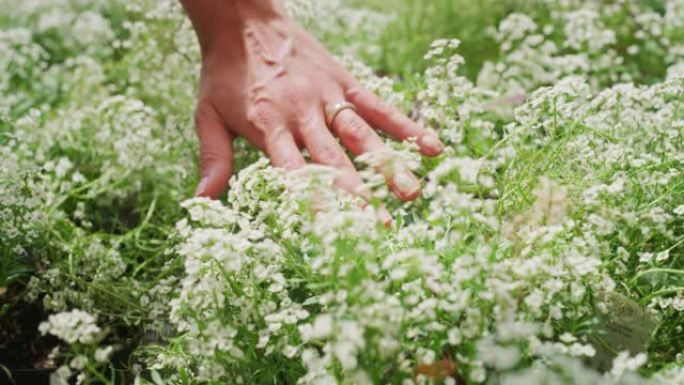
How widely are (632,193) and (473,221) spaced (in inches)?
21.2

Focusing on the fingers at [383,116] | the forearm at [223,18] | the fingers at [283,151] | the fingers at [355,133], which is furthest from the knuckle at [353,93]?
the forearm at [223,18]

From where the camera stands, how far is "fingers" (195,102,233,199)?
8.86ft

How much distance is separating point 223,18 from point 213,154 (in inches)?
23.9

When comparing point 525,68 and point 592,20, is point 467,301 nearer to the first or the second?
point 525,68

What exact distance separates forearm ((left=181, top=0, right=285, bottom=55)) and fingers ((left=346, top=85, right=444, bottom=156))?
0.52m

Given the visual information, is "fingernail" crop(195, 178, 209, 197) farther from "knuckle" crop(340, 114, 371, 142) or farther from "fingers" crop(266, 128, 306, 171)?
"knuckle" crop(340, 114, 371, 142)

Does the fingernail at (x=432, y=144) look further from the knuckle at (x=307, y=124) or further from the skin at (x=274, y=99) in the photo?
the knuckle at (x=307, y=124)

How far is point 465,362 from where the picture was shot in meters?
1.59

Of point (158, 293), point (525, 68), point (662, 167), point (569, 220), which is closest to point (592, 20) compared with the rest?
point (525, 68)

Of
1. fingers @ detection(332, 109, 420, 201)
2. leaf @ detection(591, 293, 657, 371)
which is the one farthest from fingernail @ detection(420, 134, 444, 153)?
leaf @ detection(591, 293, 657, 371)

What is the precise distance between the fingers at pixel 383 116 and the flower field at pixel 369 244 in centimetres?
13

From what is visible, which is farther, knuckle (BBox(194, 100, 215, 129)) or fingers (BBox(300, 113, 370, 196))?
knuckle (BBox(194, 100, 215, 129))

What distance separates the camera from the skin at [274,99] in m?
2.69

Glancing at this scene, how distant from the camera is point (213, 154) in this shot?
278cm
